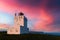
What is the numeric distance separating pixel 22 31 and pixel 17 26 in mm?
3365

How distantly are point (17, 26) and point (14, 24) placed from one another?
5322mm

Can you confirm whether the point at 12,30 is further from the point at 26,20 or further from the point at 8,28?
the point at 26,20

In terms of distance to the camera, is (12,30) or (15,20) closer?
(12,30)

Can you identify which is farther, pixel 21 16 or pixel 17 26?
pixel 21 16

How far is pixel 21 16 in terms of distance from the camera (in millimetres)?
67875

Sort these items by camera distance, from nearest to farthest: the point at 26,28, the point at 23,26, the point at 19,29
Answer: the point at 19,29 → the point at 23,26 → the point at 26,28

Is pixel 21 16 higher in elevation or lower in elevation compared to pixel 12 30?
higher

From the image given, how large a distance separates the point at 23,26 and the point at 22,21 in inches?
91.4

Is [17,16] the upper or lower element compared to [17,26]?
upper

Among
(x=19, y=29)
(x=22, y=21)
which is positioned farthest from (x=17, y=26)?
(x=22, y=21)

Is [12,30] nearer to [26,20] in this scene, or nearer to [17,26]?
[17,26]

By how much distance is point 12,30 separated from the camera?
62.1 metres

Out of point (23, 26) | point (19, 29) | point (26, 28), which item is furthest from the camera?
point (26, 28)

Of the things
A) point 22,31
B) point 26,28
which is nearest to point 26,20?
point 26,28
